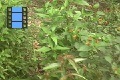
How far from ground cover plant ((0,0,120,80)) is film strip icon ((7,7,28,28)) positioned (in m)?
0.10

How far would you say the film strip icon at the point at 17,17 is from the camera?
293cm

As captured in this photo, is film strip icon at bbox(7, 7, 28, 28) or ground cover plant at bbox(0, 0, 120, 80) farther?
film strip icon at bbox(7, 7, 28, 28)

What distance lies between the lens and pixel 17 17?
→ 2918 mm

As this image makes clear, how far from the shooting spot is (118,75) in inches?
93.4

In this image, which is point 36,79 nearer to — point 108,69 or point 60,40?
point 60,40

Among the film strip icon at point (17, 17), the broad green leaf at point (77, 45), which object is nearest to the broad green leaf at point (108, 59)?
the broad green leaf at point (77, 45)

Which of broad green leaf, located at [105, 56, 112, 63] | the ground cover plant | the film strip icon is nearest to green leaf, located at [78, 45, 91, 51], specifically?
the ground cover plant

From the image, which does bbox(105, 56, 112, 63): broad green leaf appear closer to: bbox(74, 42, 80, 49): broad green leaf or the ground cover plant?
the ground cover plant

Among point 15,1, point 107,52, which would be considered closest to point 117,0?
point 15,1

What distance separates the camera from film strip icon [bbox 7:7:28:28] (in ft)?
9.60

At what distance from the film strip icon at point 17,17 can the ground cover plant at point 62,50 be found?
Answer: 10 cm

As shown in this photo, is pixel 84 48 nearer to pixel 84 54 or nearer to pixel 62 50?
pixel 84 54

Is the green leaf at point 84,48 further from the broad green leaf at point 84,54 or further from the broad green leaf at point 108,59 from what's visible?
the broad green leaf at point 108,59

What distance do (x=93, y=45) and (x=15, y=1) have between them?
4.15ft
